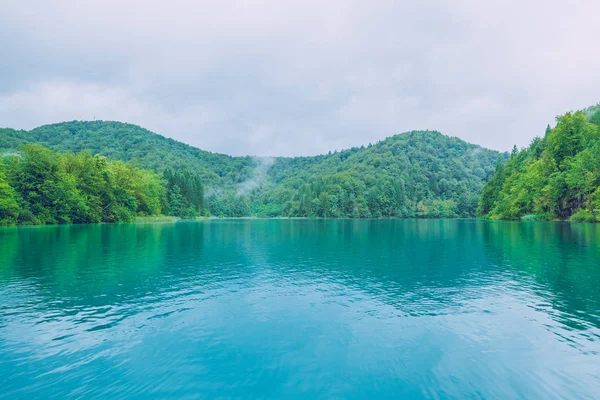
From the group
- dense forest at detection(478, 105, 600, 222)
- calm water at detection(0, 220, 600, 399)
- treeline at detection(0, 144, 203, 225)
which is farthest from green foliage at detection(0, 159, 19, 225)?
dense forest at detection(478, 105, 600, 222)

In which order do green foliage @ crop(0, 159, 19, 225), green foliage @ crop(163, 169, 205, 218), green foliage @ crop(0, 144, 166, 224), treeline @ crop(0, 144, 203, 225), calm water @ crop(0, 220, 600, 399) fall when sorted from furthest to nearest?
green foliage @ crop(163, 169, 205, 218), green foliage @ crop(0, 144, 166, 224), treeline @ crop(0, 144, 203, 225), green foliage @ crop(0, 159, 19, 225), calm water @ crop(0, 220, 600, 399)

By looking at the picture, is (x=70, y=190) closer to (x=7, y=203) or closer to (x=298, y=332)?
(x=7, y=203)

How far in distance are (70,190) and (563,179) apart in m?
110

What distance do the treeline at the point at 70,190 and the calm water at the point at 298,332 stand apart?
2255 inches

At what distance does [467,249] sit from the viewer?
114 ft

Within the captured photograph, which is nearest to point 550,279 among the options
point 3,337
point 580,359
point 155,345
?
point 580,359

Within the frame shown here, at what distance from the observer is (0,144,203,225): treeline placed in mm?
68688

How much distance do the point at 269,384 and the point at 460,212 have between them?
197 meters

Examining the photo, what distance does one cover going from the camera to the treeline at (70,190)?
68688 mm

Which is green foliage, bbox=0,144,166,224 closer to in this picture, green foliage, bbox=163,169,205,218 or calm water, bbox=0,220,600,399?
green foliage, bbox=163,169,205,218

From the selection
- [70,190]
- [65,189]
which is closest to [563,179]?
[70,190]

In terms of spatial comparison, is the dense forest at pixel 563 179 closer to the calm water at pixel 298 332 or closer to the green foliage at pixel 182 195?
the calm water at pixel 298 332

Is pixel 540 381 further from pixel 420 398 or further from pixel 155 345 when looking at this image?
pixel 155 345

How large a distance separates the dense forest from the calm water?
66.4 meters
